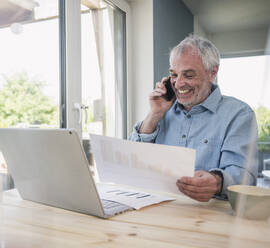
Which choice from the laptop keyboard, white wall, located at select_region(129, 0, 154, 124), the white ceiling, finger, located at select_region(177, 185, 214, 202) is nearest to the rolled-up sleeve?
finger, located at select_region(177, 185, 214, 202)

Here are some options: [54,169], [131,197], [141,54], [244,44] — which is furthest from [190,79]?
[141,54]

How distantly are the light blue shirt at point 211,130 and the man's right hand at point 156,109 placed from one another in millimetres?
29

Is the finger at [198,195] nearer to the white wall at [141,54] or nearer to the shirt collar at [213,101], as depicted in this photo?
the shirt collar at [213,101]

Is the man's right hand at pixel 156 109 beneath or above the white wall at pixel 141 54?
beneath

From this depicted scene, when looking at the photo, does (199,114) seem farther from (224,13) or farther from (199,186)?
(224,13)

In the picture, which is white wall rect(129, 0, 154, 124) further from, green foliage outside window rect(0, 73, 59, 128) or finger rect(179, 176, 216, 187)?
finger rect(179, 176, 216, 187)

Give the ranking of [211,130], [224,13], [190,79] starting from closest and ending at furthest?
[211,130]
[190,79]
[224,13]

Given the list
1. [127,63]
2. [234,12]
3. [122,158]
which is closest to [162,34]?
[127,63]

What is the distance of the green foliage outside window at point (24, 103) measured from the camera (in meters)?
1.29

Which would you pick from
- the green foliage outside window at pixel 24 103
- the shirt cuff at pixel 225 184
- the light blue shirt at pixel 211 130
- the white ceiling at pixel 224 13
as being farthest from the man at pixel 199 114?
the white ceiling at pixel 224 13

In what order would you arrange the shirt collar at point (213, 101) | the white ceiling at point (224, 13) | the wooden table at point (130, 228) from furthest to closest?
1. the white ceiling at point (224, 13)
2. the shirt collar at point (213, 101)
3. the wooden table at point (130, 228)

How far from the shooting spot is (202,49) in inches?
50.6

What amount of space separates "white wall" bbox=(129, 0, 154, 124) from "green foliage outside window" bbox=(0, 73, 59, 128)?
0.95 metres

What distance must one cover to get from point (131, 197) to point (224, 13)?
199 centimetres
